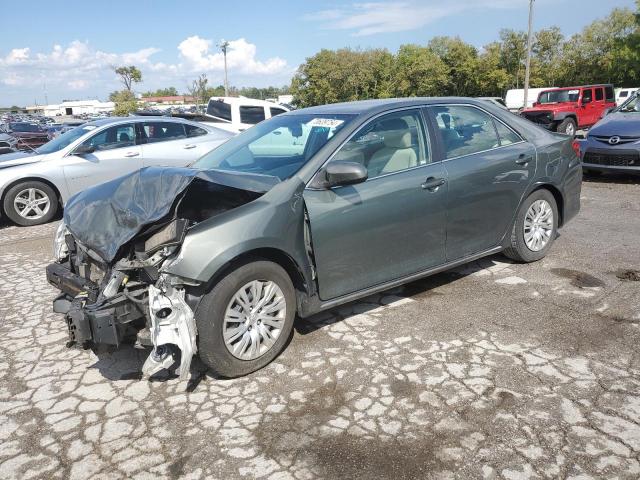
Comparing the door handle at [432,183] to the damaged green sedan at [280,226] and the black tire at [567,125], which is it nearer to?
the damaged green sedan at [280,226]

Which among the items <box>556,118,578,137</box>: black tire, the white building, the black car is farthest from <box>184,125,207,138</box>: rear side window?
the white building

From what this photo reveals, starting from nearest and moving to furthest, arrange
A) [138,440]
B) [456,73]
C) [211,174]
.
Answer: [138,440] → [211,174] → [456,73]

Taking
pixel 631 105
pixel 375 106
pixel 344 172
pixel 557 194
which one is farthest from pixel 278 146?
pixel 631 105

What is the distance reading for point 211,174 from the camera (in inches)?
130

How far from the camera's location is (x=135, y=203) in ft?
10.9

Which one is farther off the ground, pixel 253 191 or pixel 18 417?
pixel 253 191

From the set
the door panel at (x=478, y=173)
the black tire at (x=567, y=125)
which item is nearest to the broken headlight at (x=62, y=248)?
the door panel at (x=478, y=173)

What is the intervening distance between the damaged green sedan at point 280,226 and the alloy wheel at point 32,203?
488 cm

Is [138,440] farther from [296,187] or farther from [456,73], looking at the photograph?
[456,73]

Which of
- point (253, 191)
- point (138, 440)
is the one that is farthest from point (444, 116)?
point (138, 440)

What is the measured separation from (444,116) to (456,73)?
50.8 meters

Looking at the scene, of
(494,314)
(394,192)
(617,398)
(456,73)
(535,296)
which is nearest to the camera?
(617,398)

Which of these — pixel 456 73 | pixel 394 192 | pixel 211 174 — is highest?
pixel 456 73

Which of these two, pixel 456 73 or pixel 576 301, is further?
pixel 456 73
